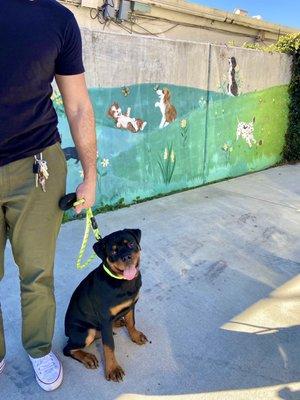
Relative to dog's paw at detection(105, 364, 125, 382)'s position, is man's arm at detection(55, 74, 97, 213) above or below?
above

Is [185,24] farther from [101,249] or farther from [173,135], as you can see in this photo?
[101,249]

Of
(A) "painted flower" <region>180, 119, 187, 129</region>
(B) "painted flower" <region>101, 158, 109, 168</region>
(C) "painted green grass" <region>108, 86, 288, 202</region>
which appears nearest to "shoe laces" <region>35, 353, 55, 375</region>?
(B) "painted flower" <region>101, 158, 109, 168</region>

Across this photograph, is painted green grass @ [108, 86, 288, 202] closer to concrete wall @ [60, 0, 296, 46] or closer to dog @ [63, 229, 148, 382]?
concrete wall @ [60, 0, 296, 46]

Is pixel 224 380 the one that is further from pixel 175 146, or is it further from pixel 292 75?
pixel 292 75

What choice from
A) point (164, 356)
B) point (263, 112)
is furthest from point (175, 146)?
point (164, 356)

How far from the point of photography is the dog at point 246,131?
6.66m

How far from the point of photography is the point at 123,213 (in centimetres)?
485

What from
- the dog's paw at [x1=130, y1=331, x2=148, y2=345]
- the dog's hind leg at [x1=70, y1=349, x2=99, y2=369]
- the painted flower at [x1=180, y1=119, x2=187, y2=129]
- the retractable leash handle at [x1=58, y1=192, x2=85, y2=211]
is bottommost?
the dog's paw at [x1=130, y1=331, x2=148, y2=345]

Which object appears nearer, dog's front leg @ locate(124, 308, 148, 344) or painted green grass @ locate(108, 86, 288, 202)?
dog's front leg @ locate(124, 308, 148, 344)

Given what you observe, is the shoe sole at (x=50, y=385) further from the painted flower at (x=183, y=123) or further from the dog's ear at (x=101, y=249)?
the painted flower at (x=183, y=123)

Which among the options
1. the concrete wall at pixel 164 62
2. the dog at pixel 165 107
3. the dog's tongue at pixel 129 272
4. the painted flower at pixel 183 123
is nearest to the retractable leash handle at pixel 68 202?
the dog's tongue at pixel 129 272

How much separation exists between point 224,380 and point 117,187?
298 centimetres

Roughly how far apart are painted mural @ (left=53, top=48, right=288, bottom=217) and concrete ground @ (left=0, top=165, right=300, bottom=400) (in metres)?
0.49

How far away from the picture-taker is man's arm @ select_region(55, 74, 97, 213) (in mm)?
2059
